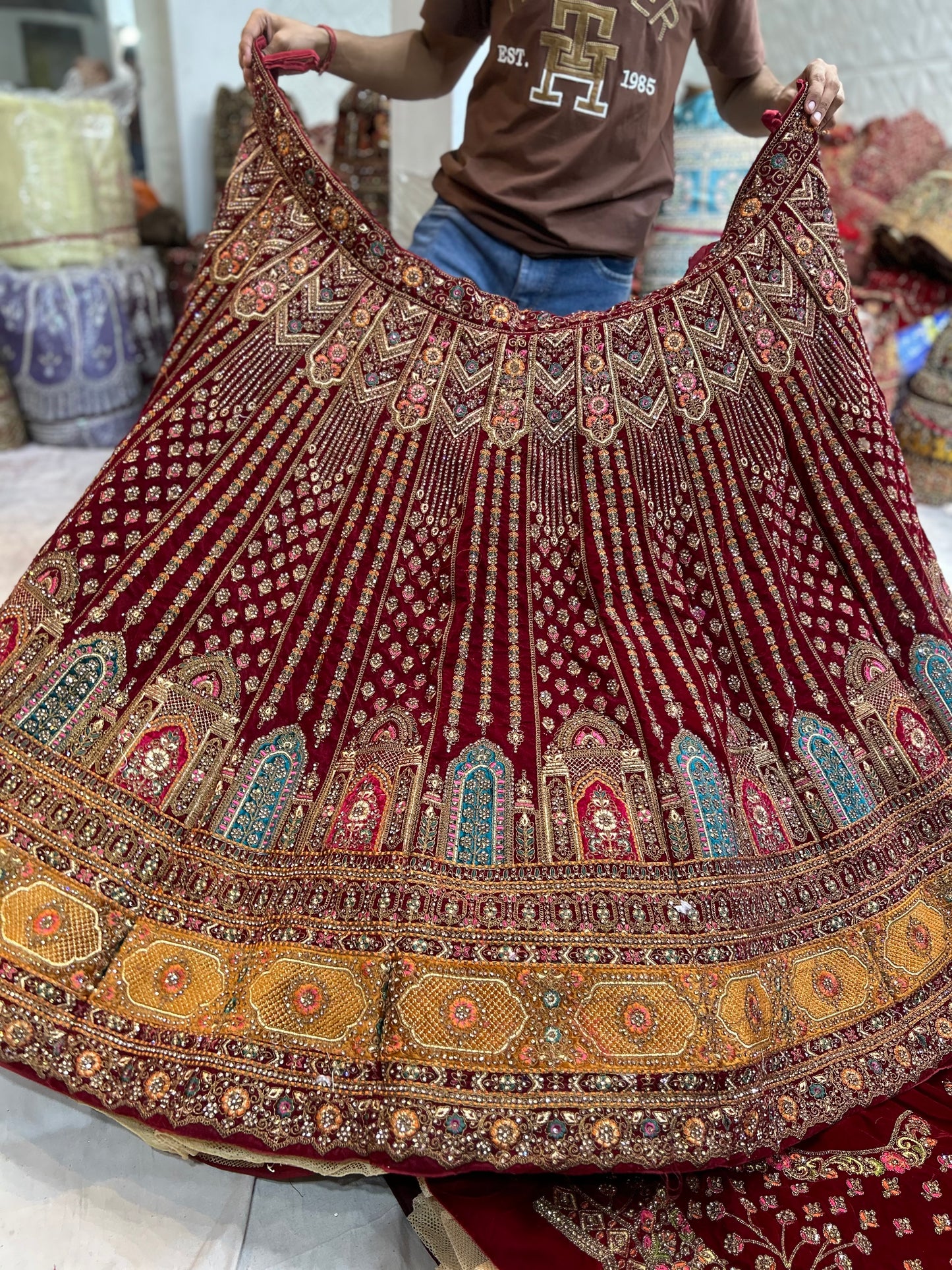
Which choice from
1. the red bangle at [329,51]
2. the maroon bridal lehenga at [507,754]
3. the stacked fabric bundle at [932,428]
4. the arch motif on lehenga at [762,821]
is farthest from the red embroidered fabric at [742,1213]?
the stacked fabric bundle at [932,428]

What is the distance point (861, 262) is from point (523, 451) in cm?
238

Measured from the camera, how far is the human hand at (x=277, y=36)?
1148mm

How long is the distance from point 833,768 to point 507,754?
0.40 m

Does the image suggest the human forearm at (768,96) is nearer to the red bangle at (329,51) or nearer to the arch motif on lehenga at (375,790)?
the red bangle at (329,51)

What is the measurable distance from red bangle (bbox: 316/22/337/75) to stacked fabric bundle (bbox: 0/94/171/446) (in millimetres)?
1969

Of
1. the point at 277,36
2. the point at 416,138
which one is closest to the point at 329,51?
the point at 277,36

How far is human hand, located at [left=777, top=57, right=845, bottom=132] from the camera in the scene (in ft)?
Answer: 3.67

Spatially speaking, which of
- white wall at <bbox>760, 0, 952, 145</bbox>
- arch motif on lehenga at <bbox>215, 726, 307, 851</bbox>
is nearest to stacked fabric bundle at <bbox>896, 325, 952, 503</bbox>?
white wall at <bbox>760, 0, 952, 145</bbox>

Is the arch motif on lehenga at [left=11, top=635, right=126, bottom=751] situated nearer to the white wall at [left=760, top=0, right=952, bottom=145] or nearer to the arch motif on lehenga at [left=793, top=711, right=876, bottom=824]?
the arch motif on lehenga at [left=793, top=711, right=876, bottom=824]

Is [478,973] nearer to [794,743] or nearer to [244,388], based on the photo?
[794,743]

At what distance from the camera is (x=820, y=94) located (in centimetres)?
112

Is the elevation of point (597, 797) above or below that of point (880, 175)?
below

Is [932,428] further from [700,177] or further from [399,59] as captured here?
[399,59]

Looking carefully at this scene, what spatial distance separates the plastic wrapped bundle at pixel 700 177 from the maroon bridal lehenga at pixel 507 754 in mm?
1570
